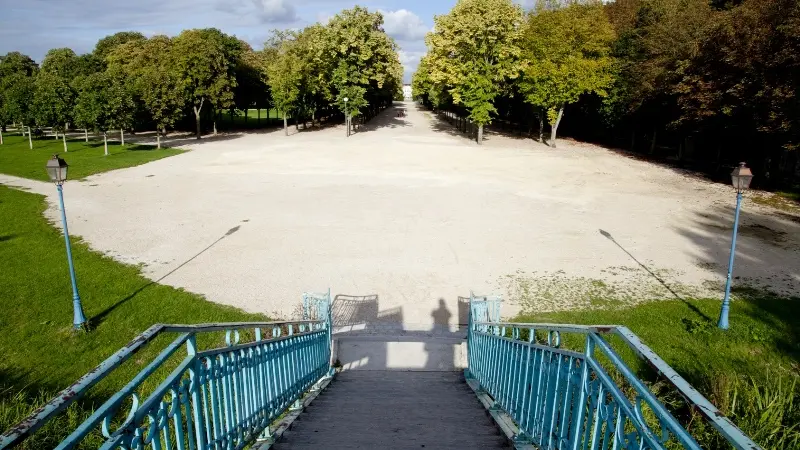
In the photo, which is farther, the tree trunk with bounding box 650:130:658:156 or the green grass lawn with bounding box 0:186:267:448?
the tree trunk with bounding box 650:130:658:156

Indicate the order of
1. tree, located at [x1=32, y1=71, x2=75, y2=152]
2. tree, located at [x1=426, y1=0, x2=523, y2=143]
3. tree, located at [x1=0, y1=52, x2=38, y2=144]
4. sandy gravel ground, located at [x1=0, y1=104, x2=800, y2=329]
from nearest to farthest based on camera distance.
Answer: sandy gravel ground, located at [x1=0, y1=104, x2=800, y2=329] → tree, located at [x1=426, y1=0, x2=523, y2=143] → tree, located at [x1=32, y1=71, x2=75, y2=152] → tree, located at [x1=0, y1=52, x2=38, y2=144]

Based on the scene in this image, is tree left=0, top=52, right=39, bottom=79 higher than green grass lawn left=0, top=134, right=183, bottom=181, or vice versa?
tree left=0, top=52, right=39, bottom=79

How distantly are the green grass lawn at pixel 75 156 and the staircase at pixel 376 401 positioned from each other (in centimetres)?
2847

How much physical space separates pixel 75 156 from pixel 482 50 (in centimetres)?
3293

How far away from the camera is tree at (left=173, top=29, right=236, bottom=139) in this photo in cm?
4328

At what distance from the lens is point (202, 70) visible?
43406 mm

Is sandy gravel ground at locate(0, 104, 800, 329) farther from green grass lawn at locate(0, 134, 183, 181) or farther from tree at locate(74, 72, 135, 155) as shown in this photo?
tree at locate(74, 72, 135, 155)

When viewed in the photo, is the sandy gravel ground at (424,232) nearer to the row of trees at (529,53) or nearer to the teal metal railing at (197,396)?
the teal metal railing at (197,396)

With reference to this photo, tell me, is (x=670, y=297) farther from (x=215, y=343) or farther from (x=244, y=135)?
(x=244, y=135)

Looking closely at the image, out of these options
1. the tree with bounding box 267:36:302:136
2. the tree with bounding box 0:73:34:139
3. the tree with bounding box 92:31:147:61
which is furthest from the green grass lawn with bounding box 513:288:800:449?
the tree with bounding box 92:31:147:61

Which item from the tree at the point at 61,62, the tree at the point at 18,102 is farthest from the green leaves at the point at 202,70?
the tree at the point at 61,62

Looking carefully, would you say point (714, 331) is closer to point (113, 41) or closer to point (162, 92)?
point (162, 92)

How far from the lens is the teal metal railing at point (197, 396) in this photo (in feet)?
7.04

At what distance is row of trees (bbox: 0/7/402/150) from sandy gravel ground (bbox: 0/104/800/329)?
31.6 feet
